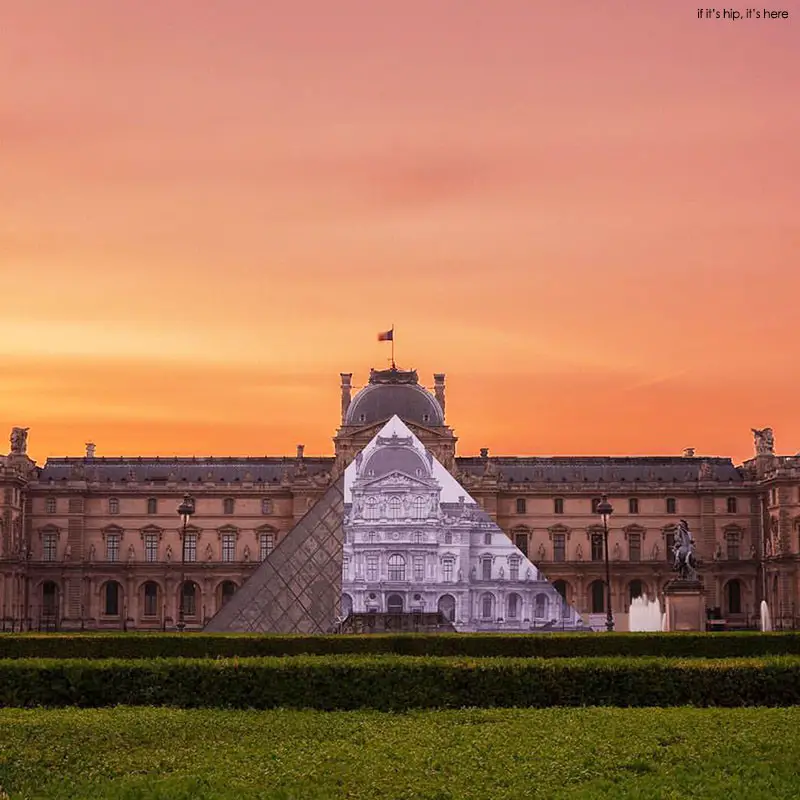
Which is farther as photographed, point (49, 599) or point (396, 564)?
point (49, 599)

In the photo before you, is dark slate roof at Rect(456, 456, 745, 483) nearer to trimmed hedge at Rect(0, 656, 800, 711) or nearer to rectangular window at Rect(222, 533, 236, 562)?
rectangular window at Rect(222, 533, 236, 562)

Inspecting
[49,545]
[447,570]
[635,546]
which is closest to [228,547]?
[49,545]

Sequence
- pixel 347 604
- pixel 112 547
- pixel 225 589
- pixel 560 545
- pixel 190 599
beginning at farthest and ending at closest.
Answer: pixel 560 545 < pixel 112 547 < pixel 190 599 < pixel 225 589 < pixel 347 604

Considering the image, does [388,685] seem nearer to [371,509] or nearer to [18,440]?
[371,509]

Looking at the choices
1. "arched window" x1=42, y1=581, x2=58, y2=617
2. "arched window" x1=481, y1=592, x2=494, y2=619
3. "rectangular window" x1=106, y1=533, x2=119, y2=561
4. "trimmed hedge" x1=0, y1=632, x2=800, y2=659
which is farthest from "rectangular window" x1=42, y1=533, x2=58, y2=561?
"trimmed hedge" x1=0, y1=632, x2=800, y2=659

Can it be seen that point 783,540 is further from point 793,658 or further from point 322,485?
point 793,658

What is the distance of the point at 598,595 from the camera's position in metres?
97.4

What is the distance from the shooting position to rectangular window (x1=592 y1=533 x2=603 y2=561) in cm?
9775

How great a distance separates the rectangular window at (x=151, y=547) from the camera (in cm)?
9819

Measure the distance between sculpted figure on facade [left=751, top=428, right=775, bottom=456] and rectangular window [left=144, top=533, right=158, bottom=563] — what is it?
38.5 meters

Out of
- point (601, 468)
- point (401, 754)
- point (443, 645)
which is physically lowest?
point (401, 754)

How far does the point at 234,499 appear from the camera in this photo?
98812 mm

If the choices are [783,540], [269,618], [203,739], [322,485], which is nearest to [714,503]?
[783,540]

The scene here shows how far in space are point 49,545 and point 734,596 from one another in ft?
141
